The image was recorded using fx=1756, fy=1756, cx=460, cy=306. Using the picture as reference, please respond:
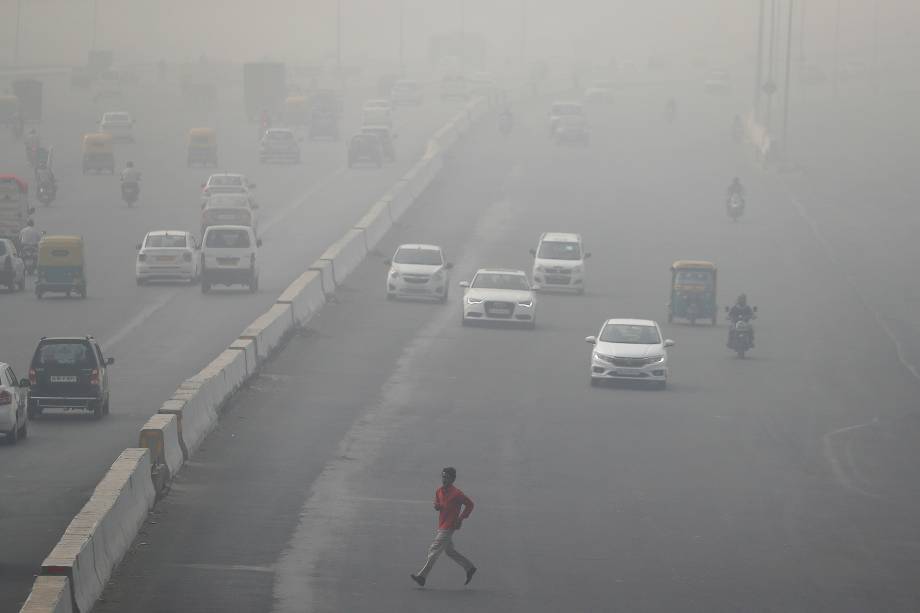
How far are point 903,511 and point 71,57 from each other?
173017mm

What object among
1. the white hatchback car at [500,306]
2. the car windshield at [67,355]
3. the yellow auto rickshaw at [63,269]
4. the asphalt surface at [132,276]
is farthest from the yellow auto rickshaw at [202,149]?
the car windshield at [67,355]

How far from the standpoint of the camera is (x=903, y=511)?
26.8m

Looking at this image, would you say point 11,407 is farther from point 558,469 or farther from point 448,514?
point 448,514

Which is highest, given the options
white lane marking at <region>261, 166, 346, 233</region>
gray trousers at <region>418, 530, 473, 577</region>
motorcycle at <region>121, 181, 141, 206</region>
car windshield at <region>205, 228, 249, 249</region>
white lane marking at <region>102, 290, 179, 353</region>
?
gray trousers at <region>418, 530, 473, 577</region>

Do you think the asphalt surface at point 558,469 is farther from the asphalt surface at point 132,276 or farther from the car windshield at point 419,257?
the asphalt surface at point 132,276

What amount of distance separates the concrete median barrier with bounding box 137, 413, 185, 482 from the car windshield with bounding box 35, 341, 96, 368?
405 centimetres

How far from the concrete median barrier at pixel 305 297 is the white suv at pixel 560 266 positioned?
7.82 metres

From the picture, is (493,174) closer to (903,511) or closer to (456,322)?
(456,322)

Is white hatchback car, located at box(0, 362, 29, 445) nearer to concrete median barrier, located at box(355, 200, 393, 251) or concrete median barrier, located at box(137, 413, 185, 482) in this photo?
concrete median barrier, located at box(137, 413, 185, 482)

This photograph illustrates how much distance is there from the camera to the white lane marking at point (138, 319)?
3922 centimetres

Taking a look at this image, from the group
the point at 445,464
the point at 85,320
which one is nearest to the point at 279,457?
the point at 445,464

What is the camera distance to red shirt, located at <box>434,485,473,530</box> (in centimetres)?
1948

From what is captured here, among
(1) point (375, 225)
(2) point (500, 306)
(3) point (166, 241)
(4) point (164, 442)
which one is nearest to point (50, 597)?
(4) point (164, 442)

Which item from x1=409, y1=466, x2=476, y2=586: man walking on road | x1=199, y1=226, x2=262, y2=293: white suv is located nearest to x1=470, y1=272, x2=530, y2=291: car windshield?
x1=199, y1=226, x2=262, y2=293: white suv
